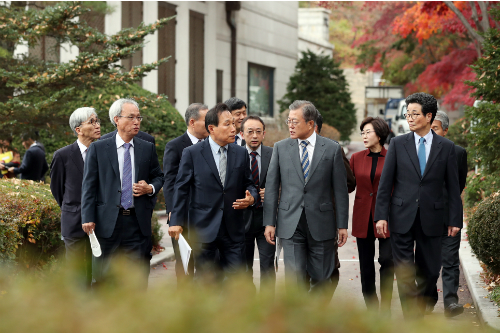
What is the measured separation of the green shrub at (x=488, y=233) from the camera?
706cm

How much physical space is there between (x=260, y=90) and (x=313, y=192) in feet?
86.3

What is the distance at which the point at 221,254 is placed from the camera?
6.12m

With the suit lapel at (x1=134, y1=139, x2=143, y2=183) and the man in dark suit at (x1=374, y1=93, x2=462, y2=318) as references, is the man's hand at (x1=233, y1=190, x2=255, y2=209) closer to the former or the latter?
the suit lapel at (x1=134, y1=139, x2=143, y2=183)

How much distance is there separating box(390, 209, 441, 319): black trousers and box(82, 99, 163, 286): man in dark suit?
2.43 m

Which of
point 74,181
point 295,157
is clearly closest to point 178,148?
point 74,181

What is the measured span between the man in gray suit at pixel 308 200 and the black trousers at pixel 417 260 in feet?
1.87

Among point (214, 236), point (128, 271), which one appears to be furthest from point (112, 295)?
point (214, 236)

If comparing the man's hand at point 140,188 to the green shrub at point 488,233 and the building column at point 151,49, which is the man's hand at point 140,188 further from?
the building column at point 151,49

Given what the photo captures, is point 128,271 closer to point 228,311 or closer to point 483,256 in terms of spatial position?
point 228,311

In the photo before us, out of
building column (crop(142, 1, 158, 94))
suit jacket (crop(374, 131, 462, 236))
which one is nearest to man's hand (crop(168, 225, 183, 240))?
suit jacket (crop(374, 131, 462, 236))

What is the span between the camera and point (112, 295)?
1.86m

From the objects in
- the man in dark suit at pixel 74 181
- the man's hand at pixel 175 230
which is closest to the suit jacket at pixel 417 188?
the man's hand at pixel 175 230

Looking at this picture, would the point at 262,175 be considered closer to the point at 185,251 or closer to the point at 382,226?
the point at 382,226

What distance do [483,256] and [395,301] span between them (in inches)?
47.4
